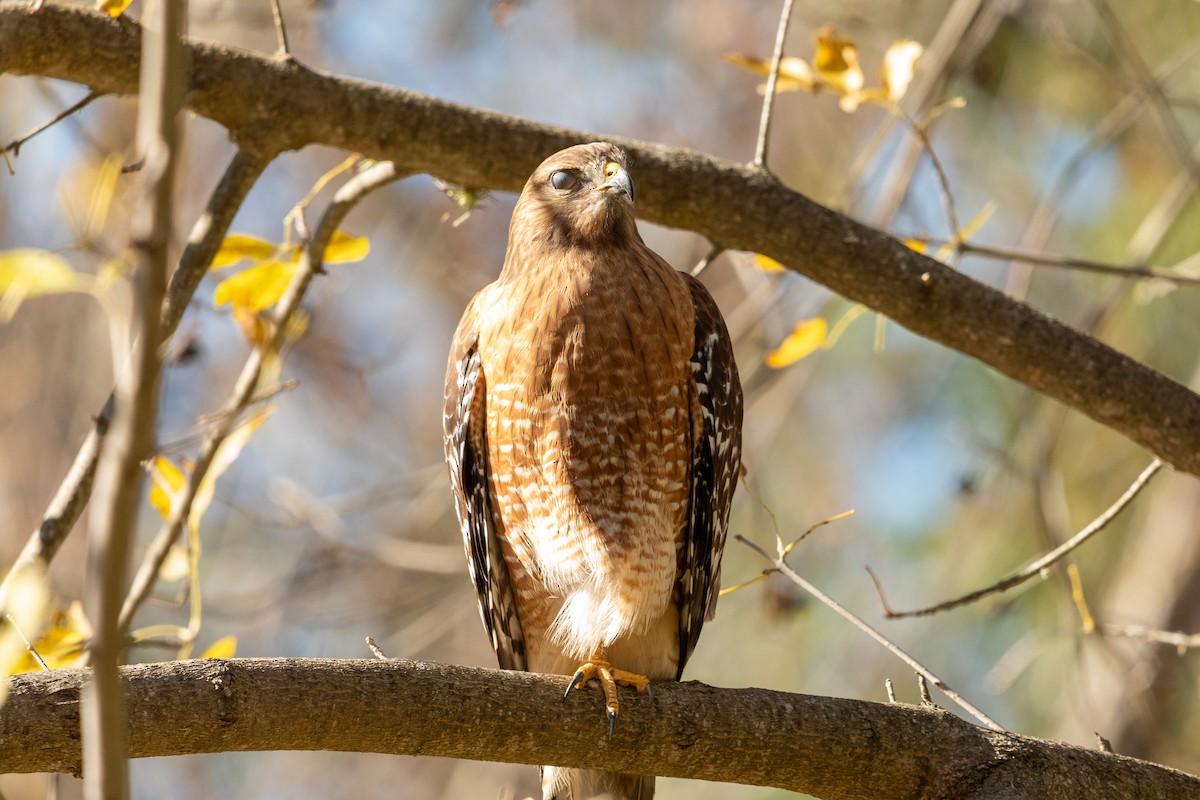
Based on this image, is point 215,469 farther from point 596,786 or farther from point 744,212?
point 744,212

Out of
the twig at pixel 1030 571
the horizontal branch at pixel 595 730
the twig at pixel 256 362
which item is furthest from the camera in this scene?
the twig at pixel 1030 571

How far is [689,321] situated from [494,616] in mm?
1260

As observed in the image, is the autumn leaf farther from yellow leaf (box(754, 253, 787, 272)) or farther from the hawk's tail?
the hawk's tail

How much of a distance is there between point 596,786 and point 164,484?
1748 millimetres

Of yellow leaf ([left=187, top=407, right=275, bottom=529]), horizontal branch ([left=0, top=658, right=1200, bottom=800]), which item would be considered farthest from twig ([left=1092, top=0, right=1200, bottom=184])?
yellow leaf ([left=187, top=407, right=275, bottom=529])

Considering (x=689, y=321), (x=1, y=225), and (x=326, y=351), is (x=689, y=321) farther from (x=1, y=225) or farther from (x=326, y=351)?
(x=1, y=225)

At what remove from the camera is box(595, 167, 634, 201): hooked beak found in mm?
3844

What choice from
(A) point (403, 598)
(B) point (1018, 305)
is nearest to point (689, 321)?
(B) point (1018, 305)

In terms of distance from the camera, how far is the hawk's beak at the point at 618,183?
3844 mm

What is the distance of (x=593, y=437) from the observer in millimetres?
3844

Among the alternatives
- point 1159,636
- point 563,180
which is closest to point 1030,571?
point 1159,636

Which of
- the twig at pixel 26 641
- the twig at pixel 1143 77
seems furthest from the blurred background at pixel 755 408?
the twig at pixel 26 641

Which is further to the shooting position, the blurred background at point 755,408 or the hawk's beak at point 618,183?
the blurred background at point 755,408

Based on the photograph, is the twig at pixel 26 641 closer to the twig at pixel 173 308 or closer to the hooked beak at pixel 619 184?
the twig at pixel 173 308
